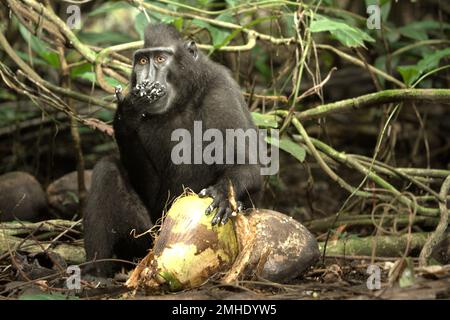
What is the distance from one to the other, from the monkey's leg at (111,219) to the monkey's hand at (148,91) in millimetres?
696

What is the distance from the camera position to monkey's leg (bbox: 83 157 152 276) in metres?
5.79

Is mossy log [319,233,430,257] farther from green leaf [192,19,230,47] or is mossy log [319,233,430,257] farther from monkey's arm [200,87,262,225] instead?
green leaf [192,19,230,47]

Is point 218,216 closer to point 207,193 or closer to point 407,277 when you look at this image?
point 207,193

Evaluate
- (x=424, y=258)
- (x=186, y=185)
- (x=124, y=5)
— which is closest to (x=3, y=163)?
(x=124, y=5)

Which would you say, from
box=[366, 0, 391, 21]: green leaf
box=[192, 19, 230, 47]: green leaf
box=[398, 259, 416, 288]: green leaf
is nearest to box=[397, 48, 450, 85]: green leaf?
box=[366, 0, 391, 21]: green leaf

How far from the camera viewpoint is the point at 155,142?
6.20 m

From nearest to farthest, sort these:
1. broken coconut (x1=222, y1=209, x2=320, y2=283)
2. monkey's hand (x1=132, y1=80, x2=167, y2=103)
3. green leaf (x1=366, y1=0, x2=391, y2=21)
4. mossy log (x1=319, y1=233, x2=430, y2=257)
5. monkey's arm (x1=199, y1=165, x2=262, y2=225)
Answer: broken coconut (x1=222, y1=209, x2=320, y2=283) → monkey's arm (x1=199, y1=165, x2=262, y2=225) → monkey's hand (x1=132, y1=80, x2=167, y2=103) → mossy log (x1=319, y1=233, x2=430, y2=257) → green leaf (x1=366, y1=0, x2=391, y2=21)

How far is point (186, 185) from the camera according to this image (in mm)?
6020

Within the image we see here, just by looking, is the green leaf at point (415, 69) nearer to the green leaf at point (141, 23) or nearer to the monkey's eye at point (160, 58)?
the monkey's eye at point (160, 58)

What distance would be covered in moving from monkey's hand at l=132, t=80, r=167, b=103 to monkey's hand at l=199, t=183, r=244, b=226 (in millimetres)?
906

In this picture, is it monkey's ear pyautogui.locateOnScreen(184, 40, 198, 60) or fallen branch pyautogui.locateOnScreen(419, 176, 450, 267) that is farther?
monkey's ear pyautogui.locateOnScreen(184, 40, 198, 60)

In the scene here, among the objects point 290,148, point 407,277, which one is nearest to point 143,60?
point 290,148

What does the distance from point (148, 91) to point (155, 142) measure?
596mm
